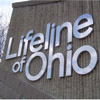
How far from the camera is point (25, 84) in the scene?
10.1 m

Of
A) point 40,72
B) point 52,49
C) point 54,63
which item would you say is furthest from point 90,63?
point 40,72

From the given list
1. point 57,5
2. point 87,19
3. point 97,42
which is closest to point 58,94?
point 97,42

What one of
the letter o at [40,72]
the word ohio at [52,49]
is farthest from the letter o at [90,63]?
the letter o at [40,72]

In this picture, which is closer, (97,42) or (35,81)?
(97,42)

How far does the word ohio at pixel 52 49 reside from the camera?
9094mm

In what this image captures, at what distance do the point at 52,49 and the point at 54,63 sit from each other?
2.56 feet

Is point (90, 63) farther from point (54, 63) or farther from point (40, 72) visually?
point (40, 72)

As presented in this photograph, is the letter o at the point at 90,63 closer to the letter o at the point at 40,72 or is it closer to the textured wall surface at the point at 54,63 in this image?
the textured wall surface at the point at 54,63

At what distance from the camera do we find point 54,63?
32.1 feet

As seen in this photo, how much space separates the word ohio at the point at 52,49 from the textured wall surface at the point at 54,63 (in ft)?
0.62

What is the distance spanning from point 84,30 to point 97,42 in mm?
919

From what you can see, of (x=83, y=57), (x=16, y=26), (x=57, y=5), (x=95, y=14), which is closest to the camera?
(x=83, y=57)

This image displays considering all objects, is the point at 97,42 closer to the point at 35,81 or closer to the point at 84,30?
the point at 84,30

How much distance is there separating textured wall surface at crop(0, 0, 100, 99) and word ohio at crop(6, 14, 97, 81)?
0.62 ft
